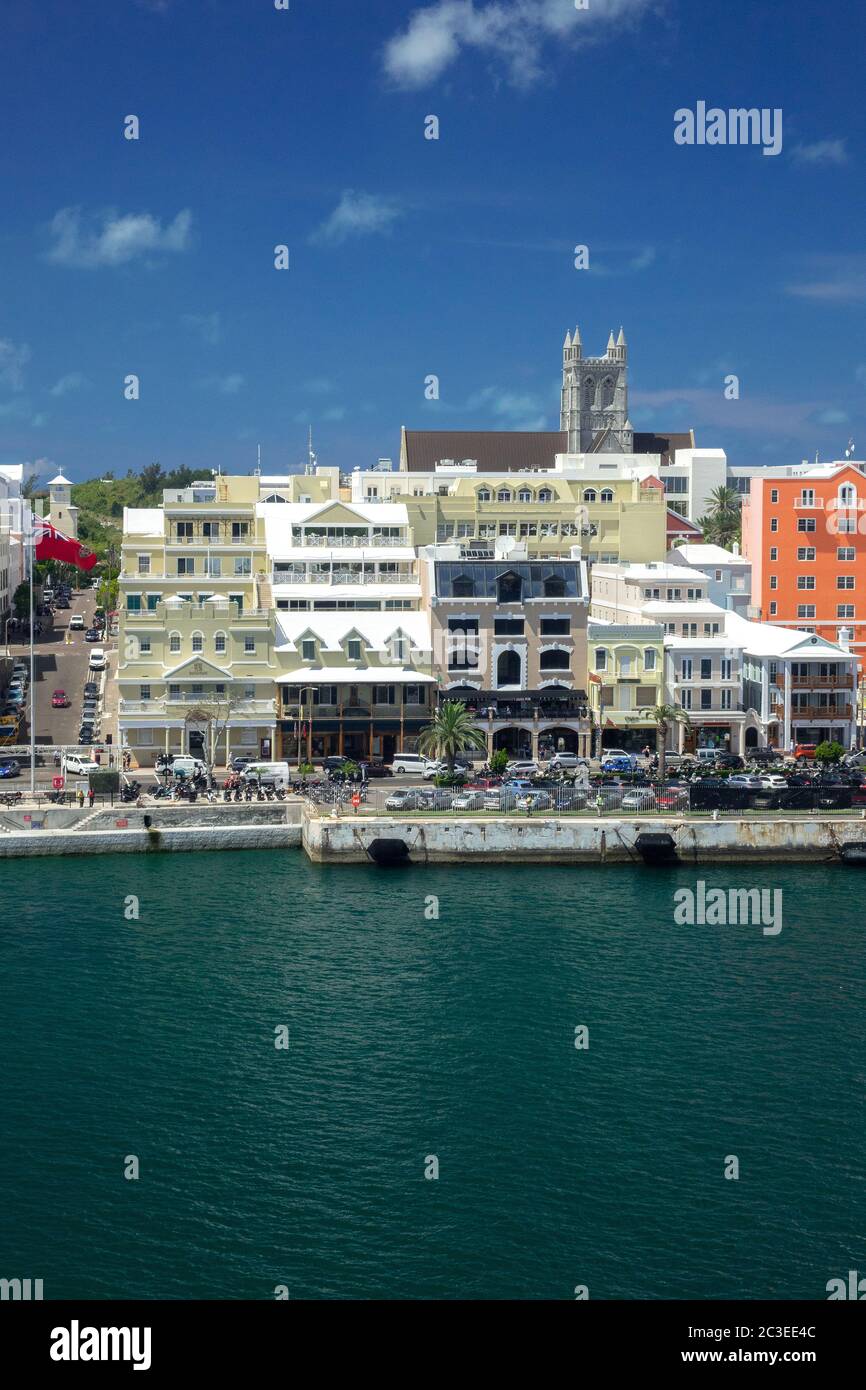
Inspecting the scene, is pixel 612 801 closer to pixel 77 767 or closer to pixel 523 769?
pixel 523 769

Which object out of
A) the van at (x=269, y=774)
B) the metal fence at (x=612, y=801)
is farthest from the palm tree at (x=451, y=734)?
the van at (x=269, y=774)

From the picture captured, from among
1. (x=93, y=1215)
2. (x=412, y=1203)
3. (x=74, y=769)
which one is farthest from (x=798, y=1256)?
(x=74, y=769)

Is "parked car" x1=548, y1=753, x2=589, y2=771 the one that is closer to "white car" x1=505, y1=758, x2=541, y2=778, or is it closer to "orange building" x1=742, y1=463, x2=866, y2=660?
"white car" x1=505, y1=758, x2=541, y2=778

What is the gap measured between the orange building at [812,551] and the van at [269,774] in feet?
139

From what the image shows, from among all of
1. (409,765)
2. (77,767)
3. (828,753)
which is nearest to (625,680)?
(828,753)

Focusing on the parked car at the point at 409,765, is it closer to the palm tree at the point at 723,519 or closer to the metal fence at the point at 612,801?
the metal fence at the point at 612,801

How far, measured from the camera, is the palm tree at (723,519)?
478 feet

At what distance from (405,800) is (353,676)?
14.7m

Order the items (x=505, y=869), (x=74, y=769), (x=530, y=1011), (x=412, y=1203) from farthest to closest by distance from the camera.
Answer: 1. (x=74, y=769)
2. (x=505, y=869)
3. (x=530, y=1011)
4. (x=412, y=1203)

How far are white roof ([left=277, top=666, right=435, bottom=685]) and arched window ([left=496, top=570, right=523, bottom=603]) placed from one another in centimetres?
665

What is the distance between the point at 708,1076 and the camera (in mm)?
44625

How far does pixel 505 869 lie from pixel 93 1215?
36.9 meters

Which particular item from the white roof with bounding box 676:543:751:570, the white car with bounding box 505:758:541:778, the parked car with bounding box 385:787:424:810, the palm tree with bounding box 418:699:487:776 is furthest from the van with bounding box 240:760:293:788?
the white roof with bounding box 676:543:751:570
